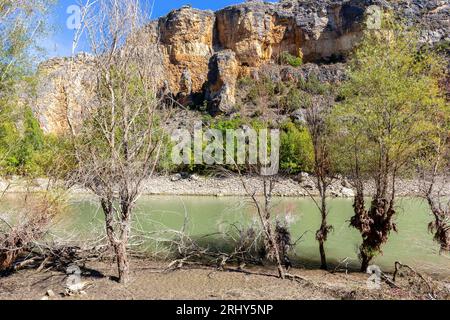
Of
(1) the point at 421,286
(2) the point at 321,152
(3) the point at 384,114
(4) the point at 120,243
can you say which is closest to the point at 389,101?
(3) the point at 384,114

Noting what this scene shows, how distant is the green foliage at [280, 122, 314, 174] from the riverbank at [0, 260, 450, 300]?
2968 centimetres

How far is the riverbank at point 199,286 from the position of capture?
7.34 metres

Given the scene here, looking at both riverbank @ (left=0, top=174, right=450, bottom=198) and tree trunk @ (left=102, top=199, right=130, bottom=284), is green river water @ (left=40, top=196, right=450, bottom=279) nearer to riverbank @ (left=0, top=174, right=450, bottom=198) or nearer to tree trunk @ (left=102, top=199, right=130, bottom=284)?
tree trunk @ (left=102, top=199, right=130, bottom=284)

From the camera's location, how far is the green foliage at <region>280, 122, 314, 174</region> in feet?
127

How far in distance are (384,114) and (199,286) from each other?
19.5ft

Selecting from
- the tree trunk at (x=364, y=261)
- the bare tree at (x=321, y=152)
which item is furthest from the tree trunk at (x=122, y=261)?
the tree trunk at (x=364, y=261)

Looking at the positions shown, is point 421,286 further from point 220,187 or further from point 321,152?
point 220,187

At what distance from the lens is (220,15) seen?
72.0 metres

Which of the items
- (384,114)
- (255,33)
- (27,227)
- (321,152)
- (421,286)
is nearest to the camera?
(421,286)

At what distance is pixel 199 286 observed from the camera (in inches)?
315

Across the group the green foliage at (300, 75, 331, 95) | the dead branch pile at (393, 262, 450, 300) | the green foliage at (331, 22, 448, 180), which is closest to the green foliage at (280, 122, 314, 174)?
→ the green foliage at (300, 75, 331, 95)
